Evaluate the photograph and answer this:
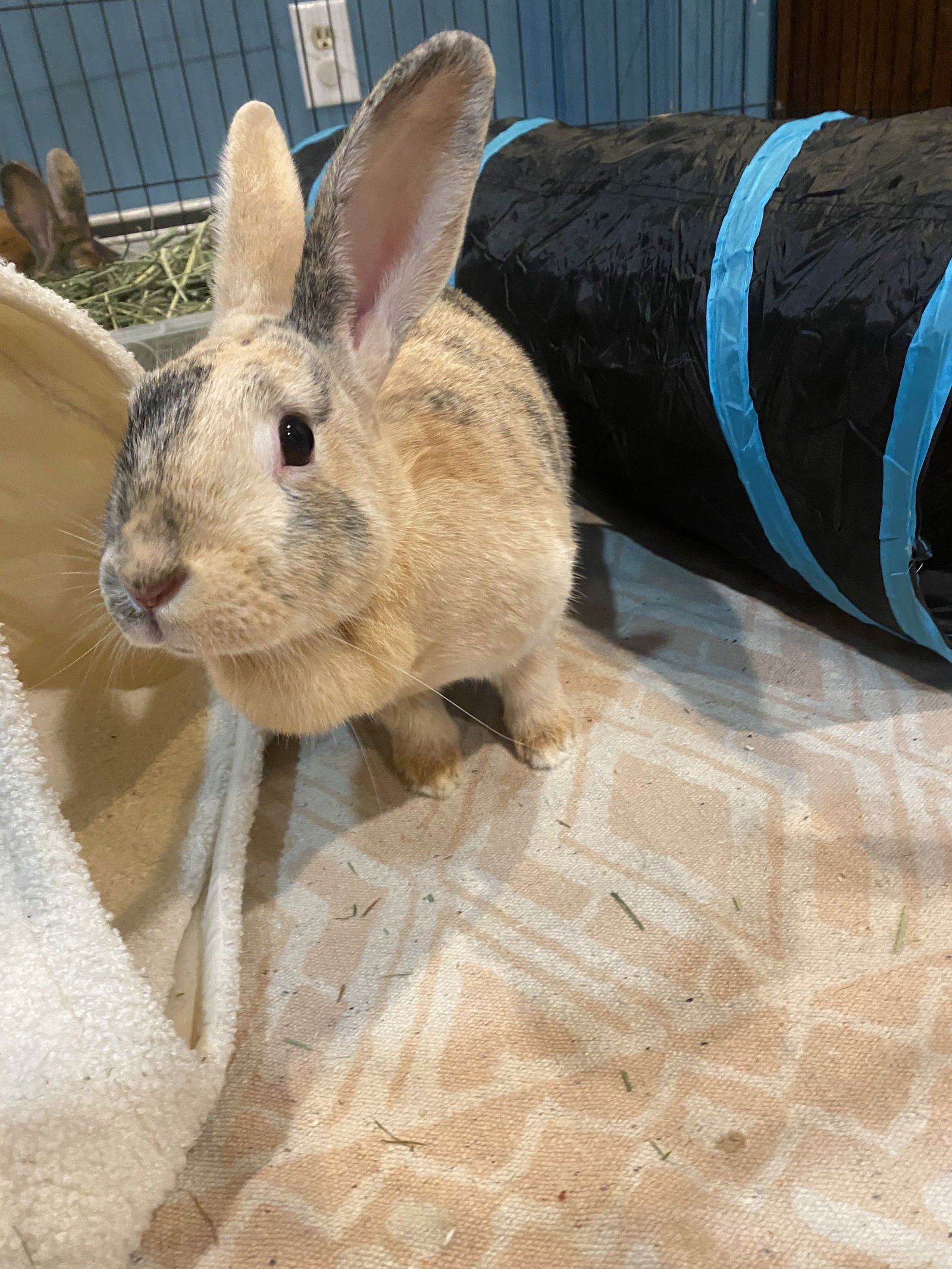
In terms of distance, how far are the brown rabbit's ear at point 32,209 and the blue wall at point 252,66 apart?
360 millimetres

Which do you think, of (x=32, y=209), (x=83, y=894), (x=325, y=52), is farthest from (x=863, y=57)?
(x=83, y=894)

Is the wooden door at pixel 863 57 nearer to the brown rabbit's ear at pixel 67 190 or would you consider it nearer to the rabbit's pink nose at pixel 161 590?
the brown rabbit's ear at pixel 67 190

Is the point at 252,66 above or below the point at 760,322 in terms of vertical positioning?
above

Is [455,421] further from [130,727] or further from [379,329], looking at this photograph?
[130,727]

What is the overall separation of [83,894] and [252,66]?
8.62ft

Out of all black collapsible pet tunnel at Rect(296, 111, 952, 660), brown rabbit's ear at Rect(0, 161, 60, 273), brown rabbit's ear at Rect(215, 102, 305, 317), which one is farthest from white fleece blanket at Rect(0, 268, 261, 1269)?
brown rabbit's ear at Rect(0, 161, 60, 273)

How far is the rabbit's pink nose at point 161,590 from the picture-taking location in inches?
29.8

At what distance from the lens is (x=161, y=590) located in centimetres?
76

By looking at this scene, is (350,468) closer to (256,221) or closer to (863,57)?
(256,221)

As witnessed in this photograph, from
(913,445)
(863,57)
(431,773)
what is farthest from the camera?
A: (863,57)

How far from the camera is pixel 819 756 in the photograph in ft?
4.18

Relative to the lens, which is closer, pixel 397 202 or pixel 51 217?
pixel 397 202

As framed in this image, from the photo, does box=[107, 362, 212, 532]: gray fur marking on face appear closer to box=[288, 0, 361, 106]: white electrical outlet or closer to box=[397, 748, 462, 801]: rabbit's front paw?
box=[397, 748, 462, 801]: rabbit's front paw

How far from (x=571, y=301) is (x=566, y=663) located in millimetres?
664
